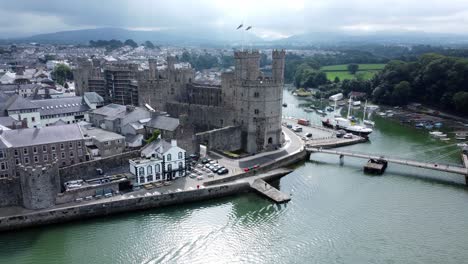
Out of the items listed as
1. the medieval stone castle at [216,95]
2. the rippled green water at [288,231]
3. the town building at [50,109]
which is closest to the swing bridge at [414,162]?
the rippled green water at [288,231]

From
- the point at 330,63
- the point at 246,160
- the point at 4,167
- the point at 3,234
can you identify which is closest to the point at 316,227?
the point at 246,160

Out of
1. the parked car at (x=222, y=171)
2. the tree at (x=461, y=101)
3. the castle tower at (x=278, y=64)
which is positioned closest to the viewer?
the parked car at (x=222, y=171)

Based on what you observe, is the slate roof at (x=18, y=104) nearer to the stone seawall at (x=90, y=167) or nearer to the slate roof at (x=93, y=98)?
the slate roof at (x=93, y=98)

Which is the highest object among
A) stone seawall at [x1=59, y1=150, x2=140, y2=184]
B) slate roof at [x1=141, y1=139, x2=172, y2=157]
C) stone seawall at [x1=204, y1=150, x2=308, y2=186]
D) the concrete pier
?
slate roof at [x1=141, y1=139, x2=172, y2=157]

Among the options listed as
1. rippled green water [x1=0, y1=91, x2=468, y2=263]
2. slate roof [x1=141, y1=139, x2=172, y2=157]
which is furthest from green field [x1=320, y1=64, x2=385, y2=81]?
slate roof [x1=141, y1=139, x2=172, y2=157]

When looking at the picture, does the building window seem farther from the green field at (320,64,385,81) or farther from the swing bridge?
the green field at (320,64,385,81)

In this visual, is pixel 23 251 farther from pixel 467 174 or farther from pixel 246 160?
pixel 467 174
